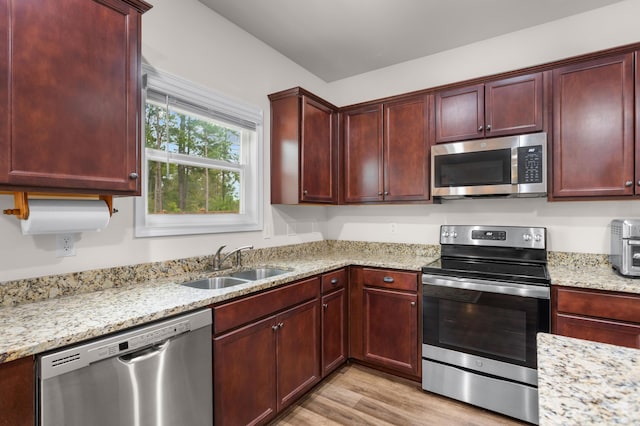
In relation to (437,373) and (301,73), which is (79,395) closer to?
(437,373)

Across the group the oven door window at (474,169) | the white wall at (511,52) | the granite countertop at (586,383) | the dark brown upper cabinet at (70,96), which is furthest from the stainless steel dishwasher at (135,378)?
the white wall at (511,52)

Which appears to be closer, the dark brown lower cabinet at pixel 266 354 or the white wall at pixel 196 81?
the white wall at pixel 196 81

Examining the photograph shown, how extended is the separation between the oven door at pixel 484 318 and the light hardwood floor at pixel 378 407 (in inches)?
13.0

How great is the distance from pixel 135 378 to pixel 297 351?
1.12 m

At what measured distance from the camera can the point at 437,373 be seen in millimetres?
2420

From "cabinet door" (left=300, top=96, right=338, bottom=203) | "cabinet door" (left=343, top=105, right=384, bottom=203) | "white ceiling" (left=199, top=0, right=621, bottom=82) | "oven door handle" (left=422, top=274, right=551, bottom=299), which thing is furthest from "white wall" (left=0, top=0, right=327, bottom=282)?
"oven door handle" (left=422, top=274, right=551, bottom=299)

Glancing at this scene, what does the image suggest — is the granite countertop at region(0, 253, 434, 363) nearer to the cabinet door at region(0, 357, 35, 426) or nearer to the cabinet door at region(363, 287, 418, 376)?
the cabinet door at region(0, 357, 35, 426)

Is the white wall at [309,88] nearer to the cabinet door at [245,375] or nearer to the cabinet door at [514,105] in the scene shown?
the cabinet door at [514,105]

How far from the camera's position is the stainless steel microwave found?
2.36 m

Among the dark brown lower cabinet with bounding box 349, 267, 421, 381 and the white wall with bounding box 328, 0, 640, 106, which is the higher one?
the white wall with bounding box 328, 0, 640, 106

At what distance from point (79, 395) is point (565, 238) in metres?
3.09

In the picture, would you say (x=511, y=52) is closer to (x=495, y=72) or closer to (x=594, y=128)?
(x=495, y=72)

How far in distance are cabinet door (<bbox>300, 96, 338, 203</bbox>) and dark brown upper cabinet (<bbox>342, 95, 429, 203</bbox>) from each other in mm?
158

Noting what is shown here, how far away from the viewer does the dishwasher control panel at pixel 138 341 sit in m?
1.23
